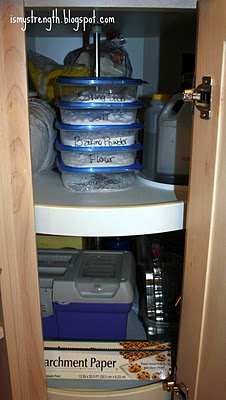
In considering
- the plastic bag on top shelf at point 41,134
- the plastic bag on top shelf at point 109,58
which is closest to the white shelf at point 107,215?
the plastic bag on top shelf at point 41,134

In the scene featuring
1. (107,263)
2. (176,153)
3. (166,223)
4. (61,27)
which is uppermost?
(61,27)

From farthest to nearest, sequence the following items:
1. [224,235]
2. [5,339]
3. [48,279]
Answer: [48,279], [5,339], [224,235]

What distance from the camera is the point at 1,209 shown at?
62 cm

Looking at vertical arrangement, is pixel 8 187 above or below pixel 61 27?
below

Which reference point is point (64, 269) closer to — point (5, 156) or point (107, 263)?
point (107, 263)

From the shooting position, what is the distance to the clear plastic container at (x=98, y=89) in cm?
73

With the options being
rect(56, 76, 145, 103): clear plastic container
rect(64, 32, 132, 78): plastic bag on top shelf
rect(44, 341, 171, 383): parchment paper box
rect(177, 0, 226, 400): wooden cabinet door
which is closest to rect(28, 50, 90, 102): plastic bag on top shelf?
rect(64, 32, 132, 78): plastic bag on top shelf

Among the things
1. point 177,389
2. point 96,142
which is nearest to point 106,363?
point 177,389

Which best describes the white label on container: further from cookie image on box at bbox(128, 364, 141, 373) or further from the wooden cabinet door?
cookie image on box at bbox(128, 364, 141, 373)

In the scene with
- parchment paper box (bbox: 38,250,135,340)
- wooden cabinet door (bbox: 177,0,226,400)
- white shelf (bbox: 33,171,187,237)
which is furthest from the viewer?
parchment paper box (bbox: 38,250,135,340)

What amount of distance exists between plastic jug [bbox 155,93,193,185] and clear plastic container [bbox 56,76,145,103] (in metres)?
0.08

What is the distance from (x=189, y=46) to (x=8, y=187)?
0.80 meters

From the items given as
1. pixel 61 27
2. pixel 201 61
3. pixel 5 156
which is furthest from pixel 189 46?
pixel 5 156

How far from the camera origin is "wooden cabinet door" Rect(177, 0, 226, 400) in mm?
525
